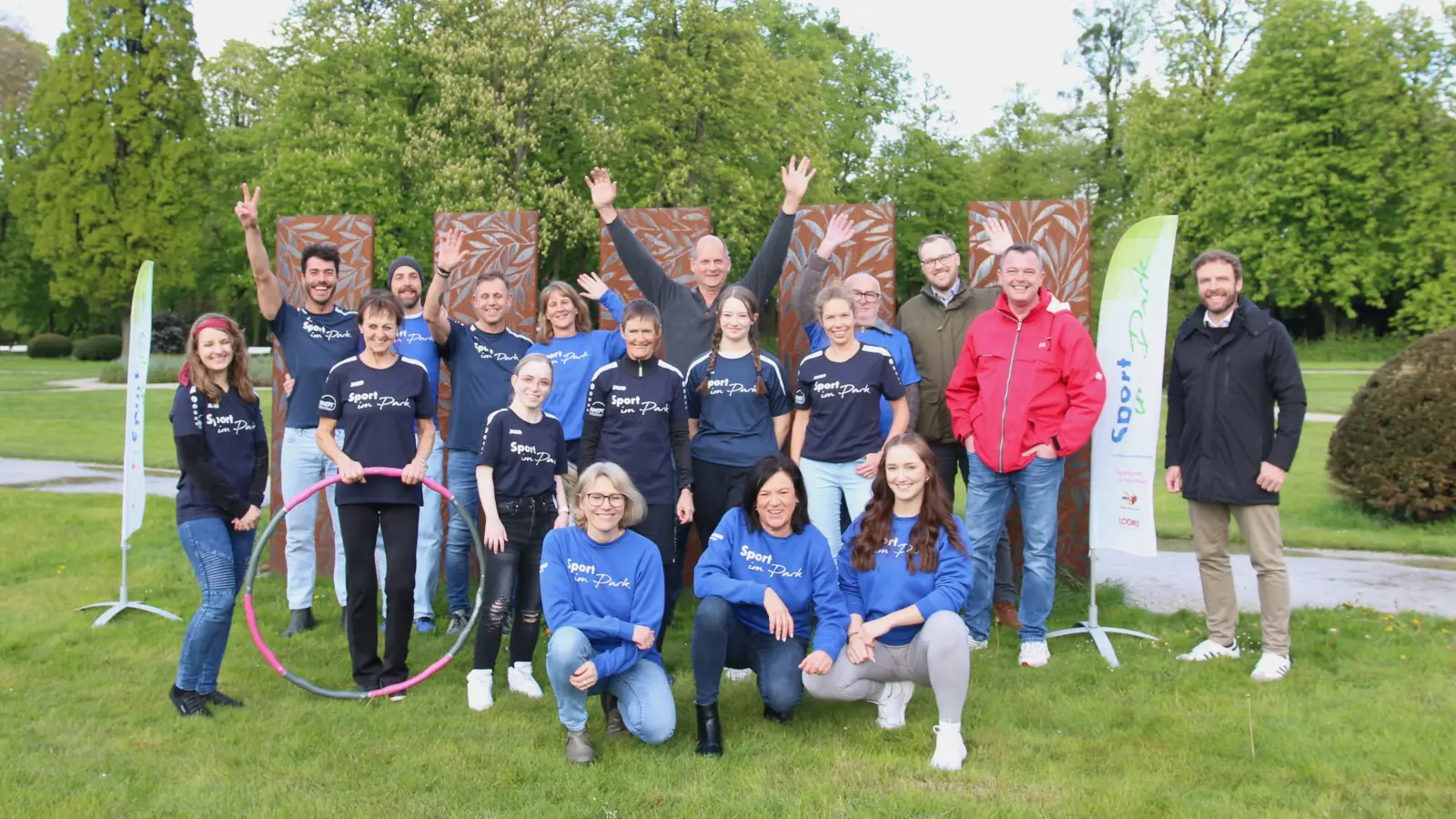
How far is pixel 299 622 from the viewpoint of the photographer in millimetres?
6207

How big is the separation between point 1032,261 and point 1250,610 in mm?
2787

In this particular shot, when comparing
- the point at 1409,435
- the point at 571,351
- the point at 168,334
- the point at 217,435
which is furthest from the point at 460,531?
the point at 168,334

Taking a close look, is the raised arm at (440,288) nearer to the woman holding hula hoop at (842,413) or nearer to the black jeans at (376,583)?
the black jeans at (376,583)

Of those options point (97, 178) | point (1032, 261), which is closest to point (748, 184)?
point (1032, 261)

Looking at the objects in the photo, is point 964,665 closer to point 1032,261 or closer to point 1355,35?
point 1032,261

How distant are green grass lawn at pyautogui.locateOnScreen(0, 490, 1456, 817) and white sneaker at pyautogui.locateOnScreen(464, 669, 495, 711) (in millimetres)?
109

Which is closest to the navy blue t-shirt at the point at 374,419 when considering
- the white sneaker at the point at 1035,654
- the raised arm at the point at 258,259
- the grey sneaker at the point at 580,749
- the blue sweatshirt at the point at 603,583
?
the raised arm at the point at 258,259

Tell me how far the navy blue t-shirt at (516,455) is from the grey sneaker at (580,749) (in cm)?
120

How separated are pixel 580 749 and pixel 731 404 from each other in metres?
1.83

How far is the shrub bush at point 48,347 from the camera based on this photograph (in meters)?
42.4

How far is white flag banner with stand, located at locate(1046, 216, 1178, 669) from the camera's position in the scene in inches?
225

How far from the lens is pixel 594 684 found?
4.27 metres

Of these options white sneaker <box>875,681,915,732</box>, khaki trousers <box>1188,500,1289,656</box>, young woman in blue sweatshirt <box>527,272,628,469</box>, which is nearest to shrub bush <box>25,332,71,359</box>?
A: young woman in blue sweatshirt <box>527,272,628,469</box>

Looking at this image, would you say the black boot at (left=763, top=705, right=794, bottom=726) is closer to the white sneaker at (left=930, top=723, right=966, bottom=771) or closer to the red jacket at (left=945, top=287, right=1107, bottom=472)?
the white sneaker at (left=930, top=723, right=966, bottom=771)
